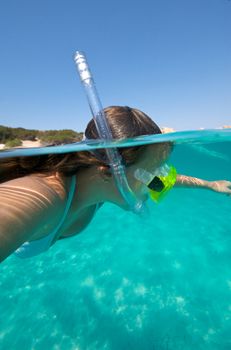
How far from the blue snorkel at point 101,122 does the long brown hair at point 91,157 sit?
0.06m

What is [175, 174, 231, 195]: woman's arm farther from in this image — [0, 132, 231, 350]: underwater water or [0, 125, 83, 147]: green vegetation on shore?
[0, 125, 83, 147]: green vegetation on shore

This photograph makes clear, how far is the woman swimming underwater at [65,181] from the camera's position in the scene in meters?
1.29

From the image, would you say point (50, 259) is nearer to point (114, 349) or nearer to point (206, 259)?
point (114, 349)

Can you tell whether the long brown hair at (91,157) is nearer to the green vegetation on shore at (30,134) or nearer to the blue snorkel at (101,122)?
the blue snorkel at (101,122)

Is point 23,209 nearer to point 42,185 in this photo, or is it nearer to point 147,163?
point 42,185

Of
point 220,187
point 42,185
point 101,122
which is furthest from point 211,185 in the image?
point 42,185

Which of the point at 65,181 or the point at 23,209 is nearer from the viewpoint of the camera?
Result: the point at 23,209

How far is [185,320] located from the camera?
16.8ft

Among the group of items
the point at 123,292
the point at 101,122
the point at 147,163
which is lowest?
the point at 123,292

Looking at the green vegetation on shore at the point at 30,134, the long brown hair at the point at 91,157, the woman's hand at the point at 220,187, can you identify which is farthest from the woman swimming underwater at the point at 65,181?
the green vegetation on shore at the point at 30,134

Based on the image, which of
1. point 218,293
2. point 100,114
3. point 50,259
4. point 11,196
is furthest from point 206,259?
point 11,196

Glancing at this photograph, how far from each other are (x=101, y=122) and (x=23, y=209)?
1066 millimetres

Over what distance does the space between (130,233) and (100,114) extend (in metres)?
7.83

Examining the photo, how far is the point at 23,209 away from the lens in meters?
1.26
